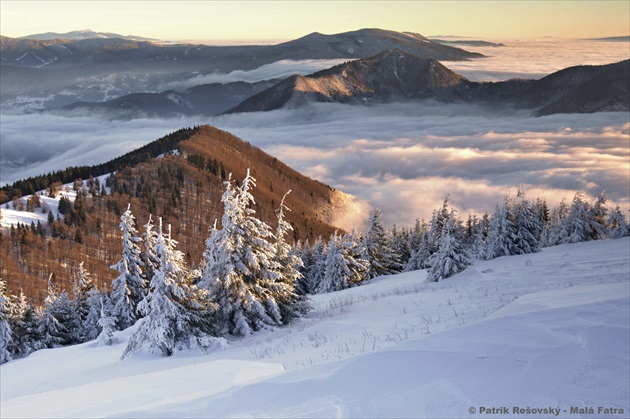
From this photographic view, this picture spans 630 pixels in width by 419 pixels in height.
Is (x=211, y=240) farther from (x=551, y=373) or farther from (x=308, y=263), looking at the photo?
(x=308, y=263)

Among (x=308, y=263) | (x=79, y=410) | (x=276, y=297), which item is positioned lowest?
(x=308, y=263)

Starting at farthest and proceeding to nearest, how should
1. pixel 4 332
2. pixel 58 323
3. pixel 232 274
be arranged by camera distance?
1. pixel 58 323
2. pixel 4 332
3. pixel 232 274

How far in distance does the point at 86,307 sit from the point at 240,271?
31.8m

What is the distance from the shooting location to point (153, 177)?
6432 inches

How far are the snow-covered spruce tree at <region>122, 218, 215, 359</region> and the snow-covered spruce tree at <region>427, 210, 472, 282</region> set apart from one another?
14.3 m

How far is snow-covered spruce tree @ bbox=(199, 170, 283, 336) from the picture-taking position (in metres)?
17.3

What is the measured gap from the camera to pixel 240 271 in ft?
58.0

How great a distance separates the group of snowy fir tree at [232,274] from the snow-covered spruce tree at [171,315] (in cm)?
4

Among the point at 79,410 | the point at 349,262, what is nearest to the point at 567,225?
the point at 349,262

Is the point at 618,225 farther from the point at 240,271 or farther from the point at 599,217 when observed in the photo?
the point at 240,271

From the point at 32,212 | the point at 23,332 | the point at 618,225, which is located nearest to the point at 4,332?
the point at 23,332

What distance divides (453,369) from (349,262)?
105 ft

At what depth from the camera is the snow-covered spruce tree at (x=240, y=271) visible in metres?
17.3

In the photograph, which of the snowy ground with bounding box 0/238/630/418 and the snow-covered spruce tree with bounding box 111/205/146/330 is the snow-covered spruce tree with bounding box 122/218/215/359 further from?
the snow-covered spruce tree with bounding box 111/205/146/330
